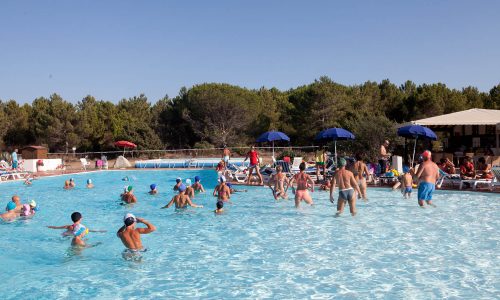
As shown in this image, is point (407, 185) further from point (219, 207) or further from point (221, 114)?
point (221, 114)

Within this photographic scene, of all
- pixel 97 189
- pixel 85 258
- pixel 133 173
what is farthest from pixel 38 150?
pixel 85 258

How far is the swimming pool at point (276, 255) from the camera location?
533 cm

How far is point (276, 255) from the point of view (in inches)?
265

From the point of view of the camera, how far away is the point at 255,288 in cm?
534

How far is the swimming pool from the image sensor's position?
5.33m

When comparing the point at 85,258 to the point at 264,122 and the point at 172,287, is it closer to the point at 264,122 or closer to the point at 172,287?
the point at 172,287

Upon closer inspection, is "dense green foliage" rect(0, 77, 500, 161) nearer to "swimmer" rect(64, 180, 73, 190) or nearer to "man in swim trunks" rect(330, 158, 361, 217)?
"swimmer" rect(64, 180, 73, 190)

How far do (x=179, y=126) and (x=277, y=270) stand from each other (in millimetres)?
35989

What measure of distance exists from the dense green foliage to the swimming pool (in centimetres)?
2538

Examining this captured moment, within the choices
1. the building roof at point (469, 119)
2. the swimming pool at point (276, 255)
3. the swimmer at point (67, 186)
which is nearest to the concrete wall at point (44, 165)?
the swimmer at point (67, 186)

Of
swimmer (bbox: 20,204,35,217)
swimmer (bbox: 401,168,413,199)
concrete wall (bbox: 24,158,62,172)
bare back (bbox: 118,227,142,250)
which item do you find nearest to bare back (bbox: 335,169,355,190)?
swimmer (bbox: 401,168,413,199)

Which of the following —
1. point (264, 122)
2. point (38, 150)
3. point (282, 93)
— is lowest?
point (38, 150)

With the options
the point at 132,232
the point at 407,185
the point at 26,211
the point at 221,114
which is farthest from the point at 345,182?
the point at 221,114

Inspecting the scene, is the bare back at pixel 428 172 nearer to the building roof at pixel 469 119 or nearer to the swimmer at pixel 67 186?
the building roof at pixel 469 119
